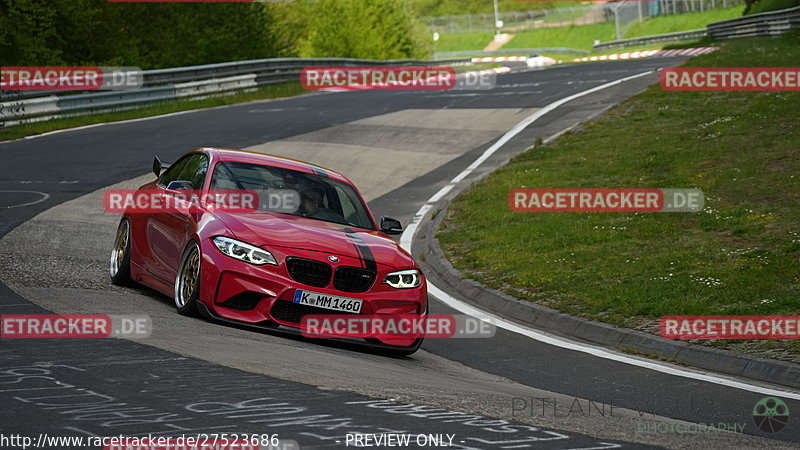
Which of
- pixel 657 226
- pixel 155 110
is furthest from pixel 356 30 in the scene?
pixel 657 226

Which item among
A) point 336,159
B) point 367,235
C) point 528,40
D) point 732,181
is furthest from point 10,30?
point 528,40

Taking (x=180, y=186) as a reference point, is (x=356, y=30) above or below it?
above

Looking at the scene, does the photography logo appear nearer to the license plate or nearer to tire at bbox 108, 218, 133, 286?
the license plate

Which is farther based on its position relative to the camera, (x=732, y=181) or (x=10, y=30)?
(x=10, y=30)

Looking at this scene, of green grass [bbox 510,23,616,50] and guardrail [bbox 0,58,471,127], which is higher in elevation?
green grass [bbox 510,23,616,50]

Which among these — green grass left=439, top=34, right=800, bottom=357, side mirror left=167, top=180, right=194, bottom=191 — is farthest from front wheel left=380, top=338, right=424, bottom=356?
side mirror left=167, top=180, right=194, bottom=191

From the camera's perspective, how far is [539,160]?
814 inches

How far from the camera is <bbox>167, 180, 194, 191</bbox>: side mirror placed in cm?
1003

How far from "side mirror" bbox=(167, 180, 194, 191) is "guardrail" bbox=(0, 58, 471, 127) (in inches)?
680

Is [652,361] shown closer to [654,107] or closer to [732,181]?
[732,181]

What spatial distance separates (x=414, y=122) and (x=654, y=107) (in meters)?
5.77

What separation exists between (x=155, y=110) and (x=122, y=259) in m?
21.1

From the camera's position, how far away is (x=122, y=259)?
10.9 meters

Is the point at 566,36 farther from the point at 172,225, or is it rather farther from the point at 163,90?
the point at 172,225
